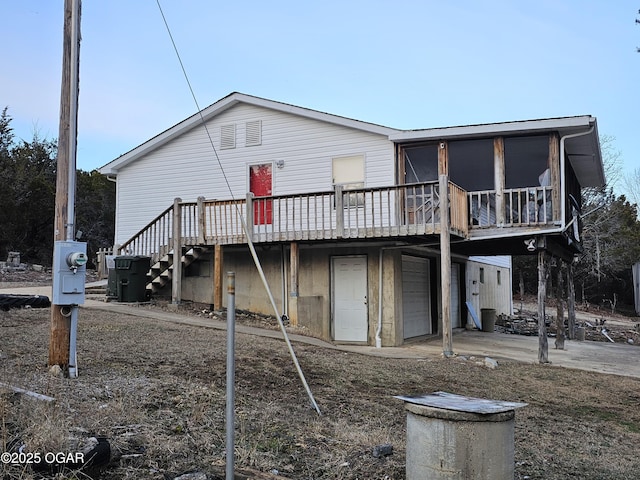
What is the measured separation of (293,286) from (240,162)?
14.6 ft

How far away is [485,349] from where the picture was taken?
13188 mm

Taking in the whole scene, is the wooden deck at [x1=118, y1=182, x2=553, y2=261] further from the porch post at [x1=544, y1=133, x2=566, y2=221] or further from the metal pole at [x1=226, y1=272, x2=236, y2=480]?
the metal pole at [x1=226, y1=272, x2=236, y2=480]

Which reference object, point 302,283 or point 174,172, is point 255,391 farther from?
point 174,172

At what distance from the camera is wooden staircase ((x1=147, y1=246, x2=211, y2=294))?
578 inches

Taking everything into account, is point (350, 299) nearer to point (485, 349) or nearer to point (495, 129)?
point (485, 349)

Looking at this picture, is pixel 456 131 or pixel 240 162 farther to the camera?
pixel 240 162

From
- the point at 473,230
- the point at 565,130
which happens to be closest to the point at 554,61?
the point at 565,130

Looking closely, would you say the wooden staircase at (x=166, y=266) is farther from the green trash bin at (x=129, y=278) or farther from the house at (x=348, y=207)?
the green trash bin at (x=129, y=278)

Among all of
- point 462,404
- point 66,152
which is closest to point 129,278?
point 66,152

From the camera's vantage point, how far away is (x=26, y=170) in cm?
2939

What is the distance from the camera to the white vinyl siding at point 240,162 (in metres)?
14.3

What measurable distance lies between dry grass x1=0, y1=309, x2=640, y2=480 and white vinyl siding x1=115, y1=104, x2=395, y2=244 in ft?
19.6

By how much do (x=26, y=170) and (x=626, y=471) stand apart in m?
31.3

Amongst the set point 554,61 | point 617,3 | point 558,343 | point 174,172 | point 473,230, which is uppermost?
point 554,61
